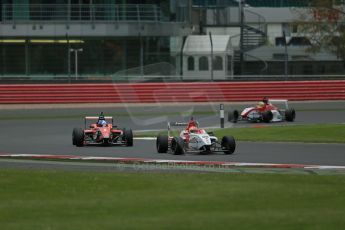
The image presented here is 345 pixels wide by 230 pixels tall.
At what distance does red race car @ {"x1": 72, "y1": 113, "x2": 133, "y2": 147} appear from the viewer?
2392cm

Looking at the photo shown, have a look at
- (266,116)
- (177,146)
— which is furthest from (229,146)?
(266,116)

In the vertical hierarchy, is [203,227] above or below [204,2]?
below

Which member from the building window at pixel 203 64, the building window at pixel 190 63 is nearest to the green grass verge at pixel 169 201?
the building window at pixel 190 63

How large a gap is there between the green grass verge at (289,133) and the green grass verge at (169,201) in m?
9.53

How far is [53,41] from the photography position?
171 ft

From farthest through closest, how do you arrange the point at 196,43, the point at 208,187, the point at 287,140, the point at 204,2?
the point at 204,2
the point at 196,43
the point at 287,140
the point at 208,187

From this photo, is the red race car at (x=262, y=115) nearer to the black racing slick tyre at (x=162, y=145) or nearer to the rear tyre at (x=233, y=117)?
the rear tyre at (x=233, y=117)

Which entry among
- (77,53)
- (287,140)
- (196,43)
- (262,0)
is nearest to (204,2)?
(262,0)

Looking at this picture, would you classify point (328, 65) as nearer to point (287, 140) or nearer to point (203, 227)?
point (287, 140)

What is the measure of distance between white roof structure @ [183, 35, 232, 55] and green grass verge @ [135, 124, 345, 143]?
81.6 feet

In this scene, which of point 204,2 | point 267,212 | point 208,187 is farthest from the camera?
point 204,2

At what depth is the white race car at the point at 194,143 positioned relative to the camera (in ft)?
69.3

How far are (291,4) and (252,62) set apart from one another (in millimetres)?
13025

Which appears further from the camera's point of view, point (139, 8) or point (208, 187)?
point (139, 8)
